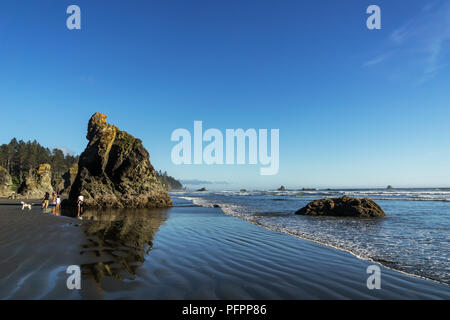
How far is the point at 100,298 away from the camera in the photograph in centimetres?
430

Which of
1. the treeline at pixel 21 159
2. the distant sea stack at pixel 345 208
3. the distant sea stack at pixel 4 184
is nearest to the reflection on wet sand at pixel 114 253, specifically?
the distant sea stack at pixel 345 208

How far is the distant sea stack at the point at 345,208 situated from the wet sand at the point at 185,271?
1322cm

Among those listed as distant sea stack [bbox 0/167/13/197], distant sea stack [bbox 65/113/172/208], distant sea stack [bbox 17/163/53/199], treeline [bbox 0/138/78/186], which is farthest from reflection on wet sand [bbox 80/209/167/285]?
treeline [bbox 0/138/78/186]

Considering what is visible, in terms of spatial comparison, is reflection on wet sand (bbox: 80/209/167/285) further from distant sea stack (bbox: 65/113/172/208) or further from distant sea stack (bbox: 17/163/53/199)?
distant sea stack (bbox: 17/163/53/199)

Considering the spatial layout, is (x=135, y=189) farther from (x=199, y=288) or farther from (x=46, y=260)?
(x=199, y=288)

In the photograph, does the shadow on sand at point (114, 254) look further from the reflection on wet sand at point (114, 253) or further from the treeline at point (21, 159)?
the treeline at point (21, 159)

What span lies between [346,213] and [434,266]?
1476cm

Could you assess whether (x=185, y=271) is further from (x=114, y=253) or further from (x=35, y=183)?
(x=35, y=183)

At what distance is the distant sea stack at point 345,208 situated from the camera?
2030 cm

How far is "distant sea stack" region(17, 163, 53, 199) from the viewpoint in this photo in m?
48.9

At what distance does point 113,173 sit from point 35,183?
111 ft

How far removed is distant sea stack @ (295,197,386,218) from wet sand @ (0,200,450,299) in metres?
13.2

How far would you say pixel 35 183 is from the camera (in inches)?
1978
